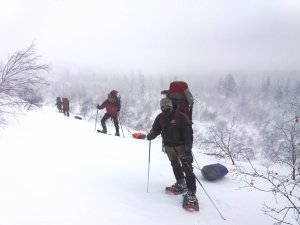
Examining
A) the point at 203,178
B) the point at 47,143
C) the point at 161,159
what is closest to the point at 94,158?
the point at 47,143

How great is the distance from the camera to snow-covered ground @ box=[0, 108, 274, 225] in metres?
4.34

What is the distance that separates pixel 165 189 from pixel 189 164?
95 cm

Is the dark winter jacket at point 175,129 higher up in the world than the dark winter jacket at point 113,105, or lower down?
higher up

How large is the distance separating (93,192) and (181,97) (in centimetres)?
236

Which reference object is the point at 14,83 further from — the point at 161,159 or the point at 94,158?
the point at 161,159

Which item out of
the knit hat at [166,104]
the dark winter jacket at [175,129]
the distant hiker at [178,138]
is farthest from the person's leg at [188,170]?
the knit hat at [166,104]

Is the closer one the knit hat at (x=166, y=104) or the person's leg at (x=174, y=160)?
the knit hat at (x=166, y=104)

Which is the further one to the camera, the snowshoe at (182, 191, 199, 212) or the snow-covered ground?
the snowshoe at (182, 191, 199, 212)

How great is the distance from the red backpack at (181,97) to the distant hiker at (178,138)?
169 mm

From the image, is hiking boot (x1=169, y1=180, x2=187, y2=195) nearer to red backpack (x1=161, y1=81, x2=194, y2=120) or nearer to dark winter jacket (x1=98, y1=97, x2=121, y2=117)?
red backpack (x1=161, y1=81, x2=194, y2=120)

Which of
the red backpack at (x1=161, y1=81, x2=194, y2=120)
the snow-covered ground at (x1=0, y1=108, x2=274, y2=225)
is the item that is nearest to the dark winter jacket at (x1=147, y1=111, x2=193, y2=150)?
the red backpack at (x1=161, y1=81, x2=194, y2=120)

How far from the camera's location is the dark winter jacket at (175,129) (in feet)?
16.8

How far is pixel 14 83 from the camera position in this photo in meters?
9.47

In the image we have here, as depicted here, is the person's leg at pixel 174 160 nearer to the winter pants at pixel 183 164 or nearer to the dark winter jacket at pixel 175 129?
the winter pants at pixel 183 164
